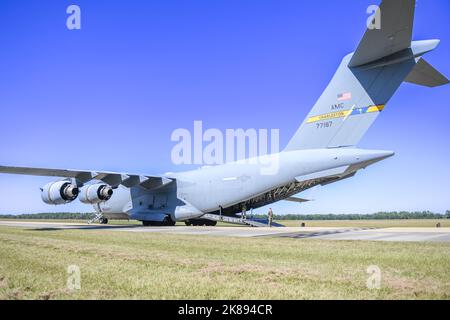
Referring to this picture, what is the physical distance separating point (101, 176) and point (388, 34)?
57.0ft

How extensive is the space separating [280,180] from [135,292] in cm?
1550

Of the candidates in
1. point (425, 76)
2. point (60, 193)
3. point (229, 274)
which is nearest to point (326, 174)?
point (425, 76)

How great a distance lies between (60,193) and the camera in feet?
74.8

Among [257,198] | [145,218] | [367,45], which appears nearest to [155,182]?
[145,218]

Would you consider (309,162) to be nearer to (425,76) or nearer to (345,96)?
(345,96)

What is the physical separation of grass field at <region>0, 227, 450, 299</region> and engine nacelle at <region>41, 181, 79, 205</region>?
1488 cm

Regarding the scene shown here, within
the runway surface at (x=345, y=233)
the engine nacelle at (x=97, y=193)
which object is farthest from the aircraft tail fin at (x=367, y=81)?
the engine nacelle at (x=97, y=193)

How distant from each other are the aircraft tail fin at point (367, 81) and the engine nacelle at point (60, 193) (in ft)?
44.2

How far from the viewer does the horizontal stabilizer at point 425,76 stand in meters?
14.1

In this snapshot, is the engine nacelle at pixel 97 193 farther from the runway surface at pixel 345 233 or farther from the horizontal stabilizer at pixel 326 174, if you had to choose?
the horizontal stabilizer at pixel 326 174

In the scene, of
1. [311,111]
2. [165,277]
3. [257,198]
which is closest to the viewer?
[165,277]

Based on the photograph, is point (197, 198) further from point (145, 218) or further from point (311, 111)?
point (311, 111)

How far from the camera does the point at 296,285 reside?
4.86 meters

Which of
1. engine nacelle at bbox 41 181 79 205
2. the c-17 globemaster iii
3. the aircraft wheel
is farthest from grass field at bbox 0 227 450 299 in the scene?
the aircraft wheel
